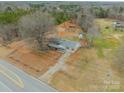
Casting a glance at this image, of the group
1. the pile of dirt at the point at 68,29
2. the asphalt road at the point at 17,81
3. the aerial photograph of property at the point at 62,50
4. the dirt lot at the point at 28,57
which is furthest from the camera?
the dirt lot at the point at 28,57

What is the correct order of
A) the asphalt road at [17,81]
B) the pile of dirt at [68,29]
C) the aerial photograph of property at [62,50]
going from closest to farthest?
the asphalt road at [17,81]
the aerial photograph of property at [62,50]
the pile of dirt at [68,29]

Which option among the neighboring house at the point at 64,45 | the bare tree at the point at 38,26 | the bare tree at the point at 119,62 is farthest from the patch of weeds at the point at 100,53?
the bare tree at the point at 38,26

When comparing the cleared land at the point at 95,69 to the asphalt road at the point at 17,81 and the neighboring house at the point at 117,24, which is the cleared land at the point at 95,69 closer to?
the neighboring house at the point at 117,24

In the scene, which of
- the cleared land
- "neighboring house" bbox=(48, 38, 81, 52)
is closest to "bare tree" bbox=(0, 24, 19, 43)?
"neighboring house" bbox=(48, 38, 81, 52)

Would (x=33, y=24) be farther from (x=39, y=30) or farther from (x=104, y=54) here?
(x=104, y=54)

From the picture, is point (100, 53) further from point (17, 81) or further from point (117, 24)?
point (17, 81)

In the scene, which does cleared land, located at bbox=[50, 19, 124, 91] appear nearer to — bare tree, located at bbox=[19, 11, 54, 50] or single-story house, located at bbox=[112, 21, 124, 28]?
single-story house, located at bbox=[112, 21, 124, 28]
